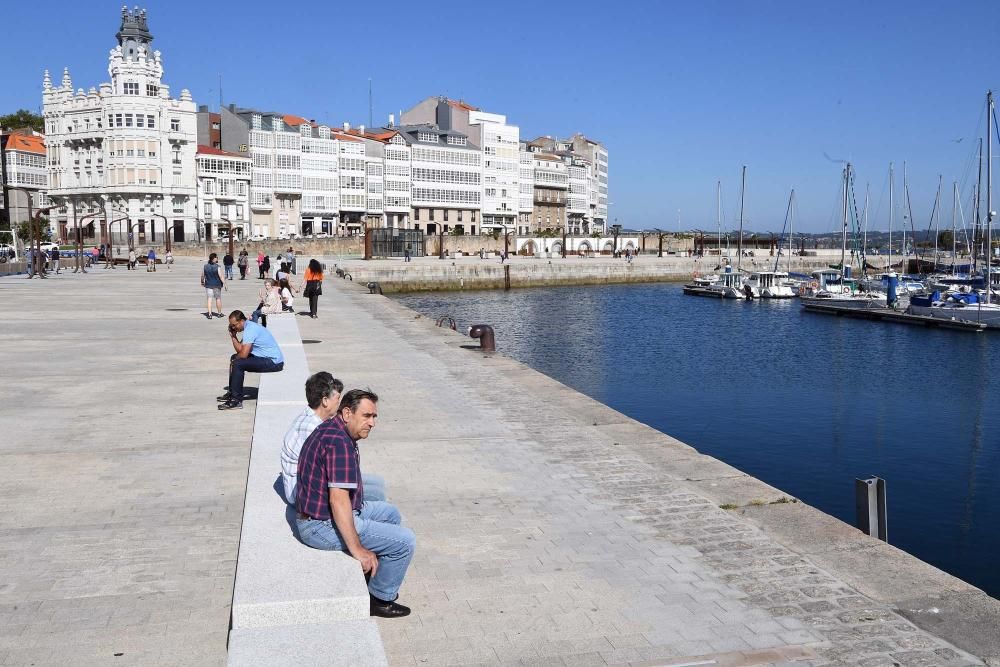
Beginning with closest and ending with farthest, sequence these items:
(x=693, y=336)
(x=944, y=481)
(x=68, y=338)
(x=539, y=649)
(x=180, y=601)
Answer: (x=539, y=649), (x=180, y=601), (x=944, y=481), (x=68, y=338), (x=693, y=336)

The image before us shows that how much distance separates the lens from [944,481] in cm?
1591

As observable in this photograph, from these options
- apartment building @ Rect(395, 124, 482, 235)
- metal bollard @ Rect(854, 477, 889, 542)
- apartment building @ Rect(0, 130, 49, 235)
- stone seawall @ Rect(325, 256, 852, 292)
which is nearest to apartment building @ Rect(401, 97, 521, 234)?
apartment building @ Rect(395, 124, 482, 235)

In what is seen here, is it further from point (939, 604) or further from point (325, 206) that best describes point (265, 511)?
point (325, 206)

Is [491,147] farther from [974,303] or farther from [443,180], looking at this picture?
[974,303]

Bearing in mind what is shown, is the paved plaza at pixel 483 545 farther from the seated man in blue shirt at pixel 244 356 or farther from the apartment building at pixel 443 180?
the apartment building at pixel 443 180

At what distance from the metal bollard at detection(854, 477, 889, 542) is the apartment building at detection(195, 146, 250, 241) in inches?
3480

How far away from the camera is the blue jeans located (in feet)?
19.0

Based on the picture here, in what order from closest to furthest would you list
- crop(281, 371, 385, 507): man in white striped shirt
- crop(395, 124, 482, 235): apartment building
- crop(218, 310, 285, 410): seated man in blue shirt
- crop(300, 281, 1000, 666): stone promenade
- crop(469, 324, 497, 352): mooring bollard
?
crop(300, 281, 1000, 666): stone promenade → crop(281, 371, 385, 507): man in white striped shirt → crop(218, 310, 285, 410): seated man in blue shirt → crop(469, 324, 497, 352): mooring bollard → crop(395, 124, 482, 235): apartment building

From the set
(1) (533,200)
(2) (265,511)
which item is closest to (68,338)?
(2) (265,511)

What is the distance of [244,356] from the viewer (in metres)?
12.6

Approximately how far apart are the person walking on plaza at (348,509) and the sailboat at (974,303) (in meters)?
42.6

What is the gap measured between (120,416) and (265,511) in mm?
5957

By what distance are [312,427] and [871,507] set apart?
509 cm

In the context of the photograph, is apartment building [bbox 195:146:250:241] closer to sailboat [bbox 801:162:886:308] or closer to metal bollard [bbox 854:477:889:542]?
sailboat [bbox 801:162:886:308]
